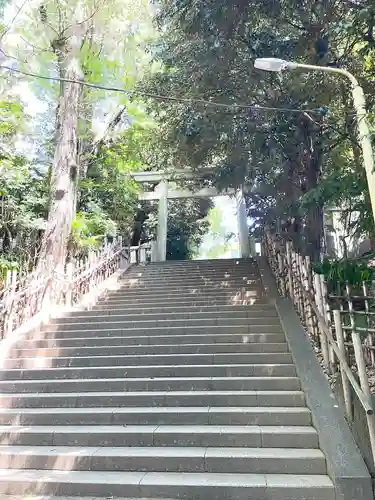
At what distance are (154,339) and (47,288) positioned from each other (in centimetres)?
309

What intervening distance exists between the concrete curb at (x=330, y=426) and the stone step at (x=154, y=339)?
0.45m

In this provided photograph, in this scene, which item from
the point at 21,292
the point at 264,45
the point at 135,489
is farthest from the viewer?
the point at 21,292

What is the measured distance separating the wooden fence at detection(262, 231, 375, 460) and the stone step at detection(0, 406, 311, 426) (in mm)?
701

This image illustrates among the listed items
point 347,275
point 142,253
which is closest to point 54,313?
point 347,275

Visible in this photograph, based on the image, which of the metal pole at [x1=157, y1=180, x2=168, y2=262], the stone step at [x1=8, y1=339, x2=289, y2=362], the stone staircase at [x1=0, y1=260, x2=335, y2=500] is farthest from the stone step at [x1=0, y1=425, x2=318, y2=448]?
the metal pole at [x1=157, y1=180, x2=168, y2=262]

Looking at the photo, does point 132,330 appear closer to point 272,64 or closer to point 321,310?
point 321,310

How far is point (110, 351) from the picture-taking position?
590 centimetres

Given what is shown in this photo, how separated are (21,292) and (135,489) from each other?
4918mm

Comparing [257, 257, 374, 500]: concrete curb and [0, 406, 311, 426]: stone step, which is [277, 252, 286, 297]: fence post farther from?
[0, 406, 311, 426]: stone step

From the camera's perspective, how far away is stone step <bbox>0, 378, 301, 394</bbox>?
4.66 m

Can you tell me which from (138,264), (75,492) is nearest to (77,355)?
(75,492)

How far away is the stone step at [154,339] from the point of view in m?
5.78

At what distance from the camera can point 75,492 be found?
10.8ft

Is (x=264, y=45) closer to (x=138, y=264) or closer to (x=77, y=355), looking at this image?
(x=77, y=355)
